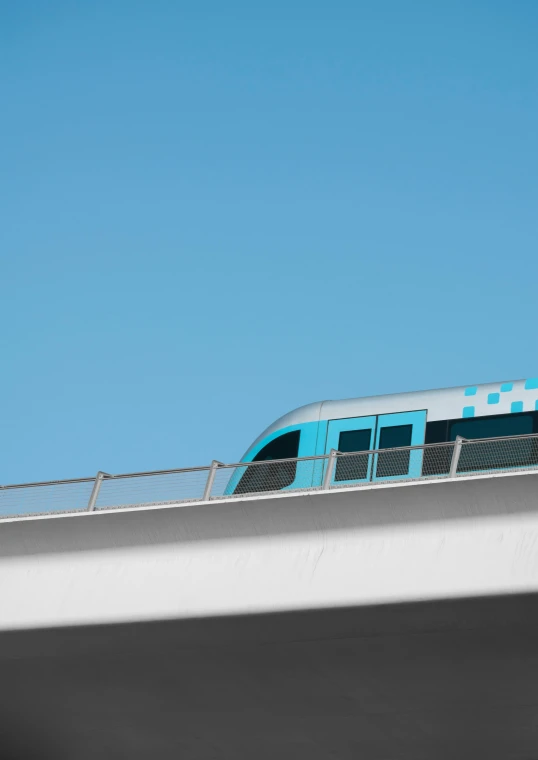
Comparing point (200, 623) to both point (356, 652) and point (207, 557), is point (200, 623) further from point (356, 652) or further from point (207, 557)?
point (356, 652)

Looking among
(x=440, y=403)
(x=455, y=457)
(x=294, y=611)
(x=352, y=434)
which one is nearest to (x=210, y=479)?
(x=294, y=611)

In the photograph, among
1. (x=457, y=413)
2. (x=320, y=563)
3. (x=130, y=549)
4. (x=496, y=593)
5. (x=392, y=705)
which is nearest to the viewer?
(x=496, y=593)

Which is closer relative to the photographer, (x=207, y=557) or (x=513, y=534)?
(x=513, y=534)

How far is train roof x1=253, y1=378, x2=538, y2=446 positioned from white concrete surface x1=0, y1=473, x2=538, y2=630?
547 centimetres

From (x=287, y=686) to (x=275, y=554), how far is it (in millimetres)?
3465

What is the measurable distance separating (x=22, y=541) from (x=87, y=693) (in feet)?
11.8

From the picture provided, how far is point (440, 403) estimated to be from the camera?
23.2 m

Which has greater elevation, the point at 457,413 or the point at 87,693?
the point at 457,413

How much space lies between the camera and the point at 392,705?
21156 mm

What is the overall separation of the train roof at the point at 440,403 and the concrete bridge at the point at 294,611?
546cm

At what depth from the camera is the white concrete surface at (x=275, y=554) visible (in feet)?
56.6

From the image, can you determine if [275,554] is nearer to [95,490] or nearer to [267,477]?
[267,477]

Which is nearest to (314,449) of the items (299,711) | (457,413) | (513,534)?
(457,413)

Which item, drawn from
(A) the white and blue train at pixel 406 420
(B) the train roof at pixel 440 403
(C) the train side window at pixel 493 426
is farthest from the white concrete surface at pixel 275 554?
(B) the train roof at pixel 440 403
